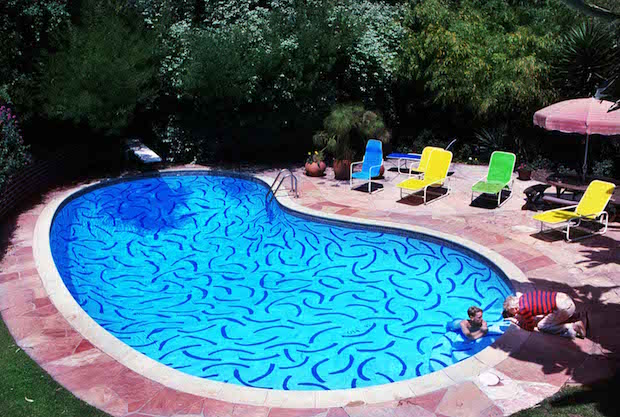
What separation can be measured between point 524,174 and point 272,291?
28.1ft

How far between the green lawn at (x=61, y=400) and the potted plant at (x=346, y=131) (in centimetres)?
1045

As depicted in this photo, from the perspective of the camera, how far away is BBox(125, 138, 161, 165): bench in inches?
734

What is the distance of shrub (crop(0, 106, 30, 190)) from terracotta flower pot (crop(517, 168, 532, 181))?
1257 cm

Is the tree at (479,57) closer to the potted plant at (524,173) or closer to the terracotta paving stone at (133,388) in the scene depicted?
the potted plant at (524,173)

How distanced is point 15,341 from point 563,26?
1730 cm

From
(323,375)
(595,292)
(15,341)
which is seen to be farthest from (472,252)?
(15,341)

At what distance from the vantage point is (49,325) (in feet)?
26.7

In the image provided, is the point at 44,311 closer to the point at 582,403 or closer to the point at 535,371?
the point at 535,371

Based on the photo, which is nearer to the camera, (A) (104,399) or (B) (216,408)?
(B) (216,408)

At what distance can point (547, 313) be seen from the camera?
7.39 meters

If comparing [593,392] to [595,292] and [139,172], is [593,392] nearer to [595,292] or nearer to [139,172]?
[595,292]

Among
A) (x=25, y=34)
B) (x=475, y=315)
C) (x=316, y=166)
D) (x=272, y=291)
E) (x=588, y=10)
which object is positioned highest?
(x=25, y=34)

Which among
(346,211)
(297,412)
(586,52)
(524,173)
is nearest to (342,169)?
(346,211)

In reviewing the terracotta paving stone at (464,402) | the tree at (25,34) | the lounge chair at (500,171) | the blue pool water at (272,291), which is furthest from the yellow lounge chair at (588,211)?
the tree at (25,34)
